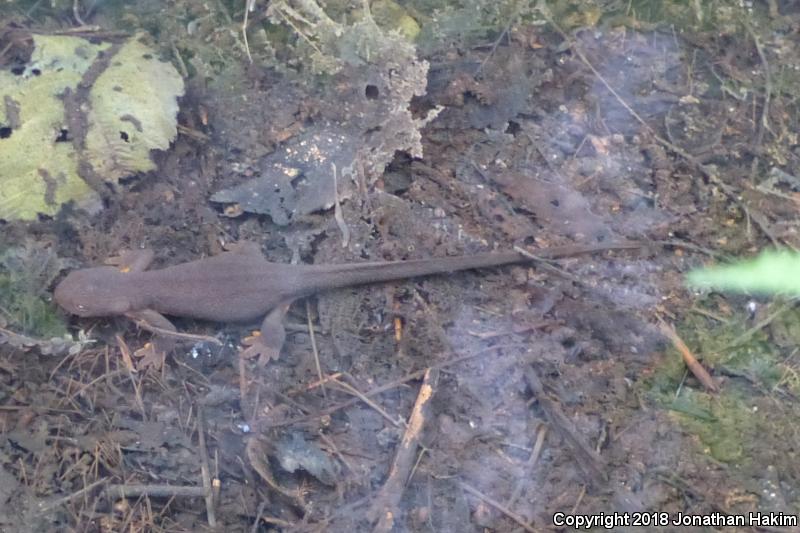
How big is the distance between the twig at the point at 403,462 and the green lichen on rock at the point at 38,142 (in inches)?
92.9

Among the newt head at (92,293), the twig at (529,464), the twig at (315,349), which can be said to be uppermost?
the newt head at (92,293)

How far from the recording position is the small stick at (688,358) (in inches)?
169

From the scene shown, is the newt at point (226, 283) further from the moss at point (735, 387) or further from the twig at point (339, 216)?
the moss at point (735, 387)

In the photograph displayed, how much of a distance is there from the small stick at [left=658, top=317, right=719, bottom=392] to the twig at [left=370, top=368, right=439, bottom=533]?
1.35 metres

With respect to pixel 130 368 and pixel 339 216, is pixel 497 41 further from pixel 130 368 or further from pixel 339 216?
pixel 130 368

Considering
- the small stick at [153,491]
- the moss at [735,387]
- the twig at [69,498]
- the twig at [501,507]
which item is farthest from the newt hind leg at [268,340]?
the moss at [735,387]

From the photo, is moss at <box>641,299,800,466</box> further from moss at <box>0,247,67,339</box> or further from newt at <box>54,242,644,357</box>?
moss at <box>0,247,67,339</box>

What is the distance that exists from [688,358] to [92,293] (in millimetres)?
Result: 3460

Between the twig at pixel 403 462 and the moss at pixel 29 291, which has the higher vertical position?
the moss at pixel 29 291

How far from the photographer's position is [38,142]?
475cm

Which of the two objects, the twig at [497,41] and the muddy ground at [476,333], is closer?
the muddy ground at [476,333]

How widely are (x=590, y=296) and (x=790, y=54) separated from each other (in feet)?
8.47

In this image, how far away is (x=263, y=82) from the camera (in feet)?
17.3

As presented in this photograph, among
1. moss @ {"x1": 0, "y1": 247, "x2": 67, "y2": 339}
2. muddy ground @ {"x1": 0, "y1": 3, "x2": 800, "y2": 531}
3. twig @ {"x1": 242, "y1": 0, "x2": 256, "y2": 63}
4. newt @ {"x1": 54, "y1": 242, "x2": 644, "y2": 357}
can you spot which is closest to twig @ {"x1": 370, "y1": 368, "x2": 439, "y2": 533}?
muddy ground @ {"x1": 0, "y1": 3, "x2": 800, "y2": 531}
